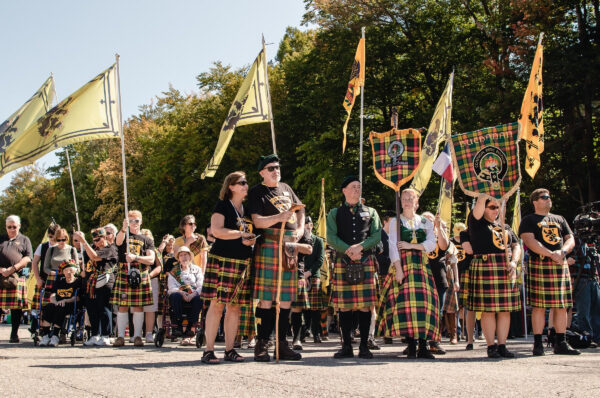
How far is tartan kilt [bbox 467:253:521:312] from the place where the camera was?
8.17 meters

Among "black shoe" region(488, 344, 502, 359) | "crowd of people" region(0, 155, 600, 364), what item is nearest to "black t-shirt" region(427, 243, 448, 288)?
"crowd of people" region(0, 155, 600, 364)

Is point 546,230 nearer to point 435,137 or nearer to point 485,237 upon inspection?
point 485,237

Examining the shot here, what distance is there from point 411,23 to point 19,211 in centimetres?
5298

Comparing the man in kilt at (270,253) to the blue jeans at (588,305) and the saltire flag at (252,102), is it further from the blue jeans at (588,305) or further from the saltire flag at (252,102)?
the blue jeans at (588,305)

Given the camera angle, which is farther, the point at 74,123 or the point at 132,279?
the point at 132,279

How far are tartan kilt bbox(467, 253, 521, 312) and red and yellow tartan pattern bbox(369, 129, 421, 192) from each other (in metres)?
1.31

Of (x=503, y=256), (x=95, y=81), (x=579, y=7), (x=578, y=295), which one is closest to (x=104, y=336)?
(x=95, y=81)

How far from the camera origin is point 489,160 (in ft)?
28.1

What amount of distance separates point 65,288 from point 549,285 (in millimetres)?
7081

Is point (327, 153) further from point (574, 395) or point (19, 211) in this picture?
point (19, 211)

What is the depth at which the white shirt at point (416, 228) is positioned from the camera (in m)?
8.12

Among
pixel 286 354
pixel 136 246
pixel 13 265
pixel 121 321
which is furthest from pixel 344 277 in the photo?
pixel 13 265

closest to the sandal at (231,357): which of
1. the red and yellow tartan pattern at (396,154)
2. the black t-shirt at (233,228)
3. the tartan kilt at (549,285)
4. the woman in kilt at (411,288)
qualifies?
the black t-shirt at (233,228)

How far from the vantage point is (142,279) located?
10547 millimetres
